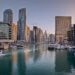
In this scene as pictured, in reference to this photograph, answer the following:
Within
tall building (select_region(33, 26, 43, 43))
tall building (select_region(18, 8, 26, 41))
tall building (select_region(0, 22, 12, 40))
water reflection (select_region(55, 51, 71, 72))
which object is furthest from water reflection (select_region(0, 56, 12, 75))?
tall building (select_region(0, 22, 12, 40))

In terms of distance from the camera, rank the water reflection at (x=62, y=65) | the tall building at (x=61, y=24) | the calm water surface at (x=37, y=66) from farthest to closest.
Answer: the tall building at (x=61, y=24) < the water reflection at (x=62, y=65) < the calm water surface at (x=37, y=66)

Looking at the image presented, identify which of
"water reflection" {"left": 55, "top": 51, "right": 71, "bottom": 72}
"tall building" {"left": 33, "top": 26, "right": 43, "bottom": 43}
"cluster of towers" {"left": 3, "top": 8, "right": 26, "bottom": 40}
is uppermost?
"cluster of towers" {"left": 3, "top": 8, "right": 26, "bottom": 40}

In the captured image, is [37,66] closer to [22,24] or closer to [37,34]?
[37,34]

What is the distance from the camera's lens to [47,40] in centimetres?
661

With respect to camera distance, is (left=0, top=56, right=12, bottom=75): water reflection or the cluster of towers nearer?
(left=0, top=56, right=12, bottom=75): water reflection

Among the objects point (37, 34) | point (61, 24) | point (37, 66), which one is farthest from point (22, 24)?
point (37, 66)

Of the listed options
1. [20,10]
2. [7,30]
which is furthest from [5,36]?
[20,10]

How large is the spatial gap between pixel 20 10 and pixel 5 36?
3489mm

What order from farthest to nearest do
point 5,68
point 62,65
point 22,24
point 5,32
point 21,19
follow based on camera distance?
point 5,32 → point 22,24 → point 21,19 → point 62,65 → point 5,68

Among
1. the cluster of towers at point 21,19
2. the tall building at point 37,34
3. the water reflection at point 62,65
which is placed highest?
the cluster of towers at point 21,19

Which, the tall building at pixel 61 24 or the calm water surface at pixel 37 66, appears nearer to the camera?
the calm water surface at pixel 37 66

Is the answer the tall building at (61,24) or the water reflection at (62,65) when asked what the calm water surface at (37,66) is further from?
the tall building at (61,24)

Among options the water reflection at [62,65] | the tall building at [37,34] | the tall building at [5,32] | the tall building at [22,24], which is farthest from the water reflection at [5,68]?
the tall building at [5,32]

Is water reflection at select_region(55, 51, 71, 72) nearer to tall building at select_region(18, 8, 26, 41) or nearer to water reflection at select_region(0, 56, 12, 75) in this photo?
water reflection at select_region(0, 56, 12, 75)
